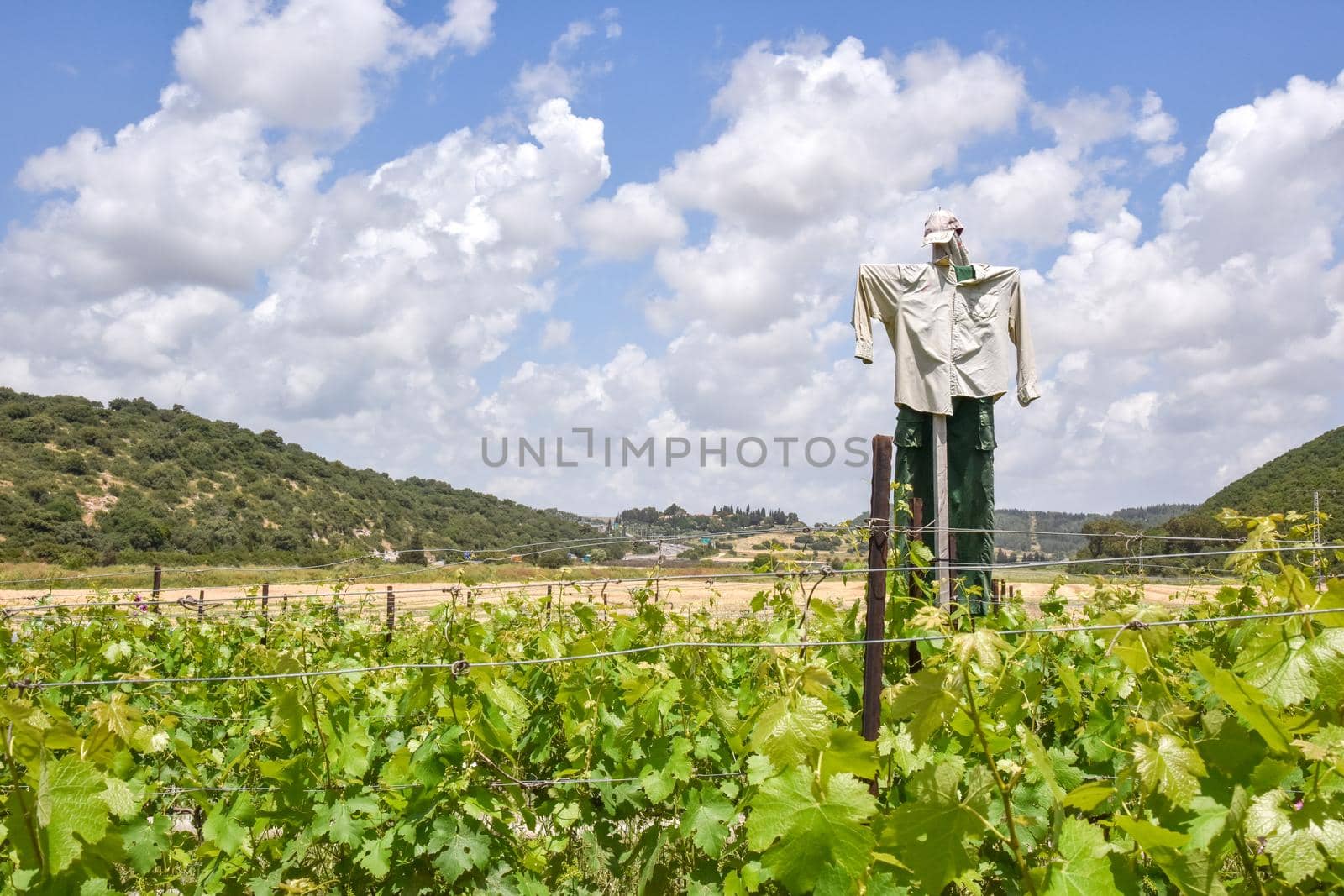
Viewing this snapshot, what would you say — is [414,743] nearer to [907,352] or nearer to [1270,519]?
[1270,519]

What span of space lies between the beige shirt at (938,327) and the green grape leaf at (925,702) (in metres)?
2.79

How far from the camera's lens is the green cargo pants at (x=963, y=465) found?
4145 millimetres

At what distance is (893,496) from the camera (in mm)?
3877

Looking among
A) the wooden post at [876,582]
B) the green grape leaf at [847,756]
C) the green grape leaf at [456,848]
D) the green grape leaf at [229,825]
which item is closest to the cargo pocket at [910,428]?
the wooden post at [876,582]

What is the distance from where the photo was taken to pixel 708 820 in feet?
7.72

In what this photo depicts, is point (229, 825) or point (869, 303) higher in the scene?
point (869, 303)

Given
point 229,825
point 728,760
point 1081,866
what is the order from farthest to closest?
point 728,760, point 229,825, point 1081,866

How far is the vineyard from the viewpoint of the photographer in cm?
150

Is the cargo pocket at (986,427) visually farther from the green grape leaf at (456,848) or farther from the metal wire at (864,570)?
the green grape leaf at (456,848)

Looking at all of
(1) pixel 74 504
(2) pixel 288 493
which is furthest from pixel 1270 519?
(2) pixel 288 493

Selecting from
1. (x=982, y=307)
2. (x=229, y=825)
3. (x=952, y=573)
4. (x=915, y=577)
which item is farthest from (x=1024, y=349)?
(x=229, y=825)

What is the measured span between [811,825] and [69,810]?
50.9 inches

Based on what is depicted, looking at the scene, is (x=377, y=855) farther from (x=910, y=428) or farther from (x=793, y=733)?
(x=910, y=428)

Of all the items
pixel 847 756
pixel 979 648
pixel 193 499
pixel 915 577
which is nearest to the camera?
pixel 979 648
